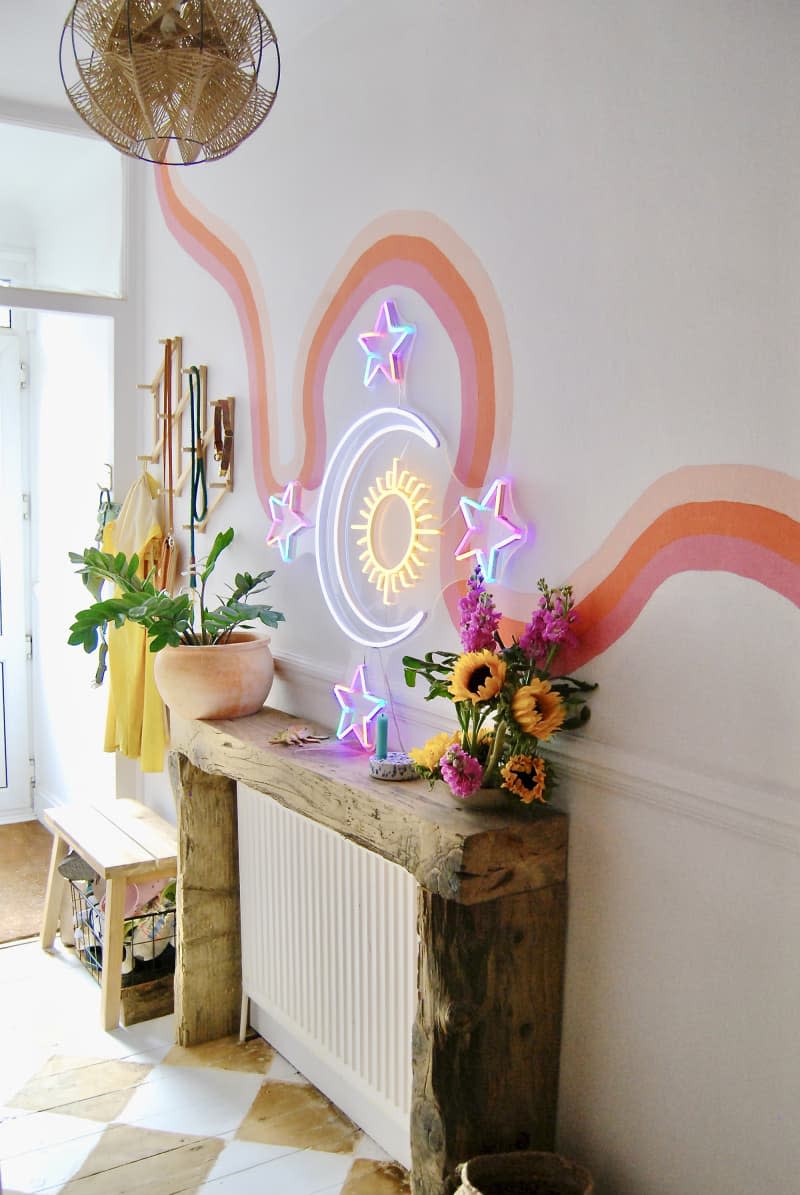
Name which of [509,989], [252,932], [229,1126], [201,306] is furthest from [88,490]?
[509,989]

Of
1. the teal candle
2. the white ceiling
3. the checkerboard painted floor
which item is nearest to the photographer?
the teal candle

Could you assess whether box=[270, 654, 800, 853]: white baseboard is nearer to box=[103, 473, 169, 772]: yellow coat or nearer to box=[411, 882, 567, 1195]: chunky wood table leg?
box=[411, 882, 567, 1195]: chunky wood table leg

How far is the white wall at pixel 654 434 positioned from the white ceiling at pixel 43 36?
1.39 feet

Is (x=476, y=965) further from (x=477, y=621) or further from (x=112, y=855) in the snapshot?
(x=112, y=855)

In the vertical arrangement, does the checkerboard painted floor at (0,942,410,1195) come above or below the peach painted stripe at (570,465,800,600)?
below

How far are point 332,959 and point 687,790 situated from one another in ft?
3.62

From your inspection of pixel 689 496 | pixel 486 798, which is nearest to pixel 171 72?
pixel 689 496

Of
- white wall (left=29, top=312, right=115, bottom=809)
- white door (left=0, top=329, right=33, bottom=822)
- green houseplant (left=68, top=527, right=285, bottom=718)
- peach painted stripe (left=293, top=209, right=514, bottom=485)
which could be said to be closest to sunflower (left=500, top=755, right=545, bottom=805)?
peach painted stripe (left=293, top=209, right=514, bottom=485)

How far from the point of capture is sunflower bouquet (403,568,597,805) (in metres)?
1.78

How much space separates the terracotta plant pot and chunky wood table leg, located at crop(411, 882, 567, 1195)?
0.93 m

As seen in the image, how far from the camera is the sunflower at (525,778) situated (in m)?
1.80

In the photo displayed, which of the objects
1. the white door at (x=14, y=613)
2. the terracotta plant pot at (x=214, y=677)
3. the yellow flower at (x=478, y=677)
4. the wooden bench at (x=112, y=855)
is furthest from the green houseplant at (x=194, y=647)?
the white door at (x=14, y=613)

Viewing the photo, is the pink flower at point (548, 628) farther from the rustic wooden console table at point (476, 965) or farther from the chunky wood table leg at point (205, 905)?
the chunky wood table leg at point (205, 905)

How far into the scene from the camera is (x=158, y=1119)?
8.23 feet
